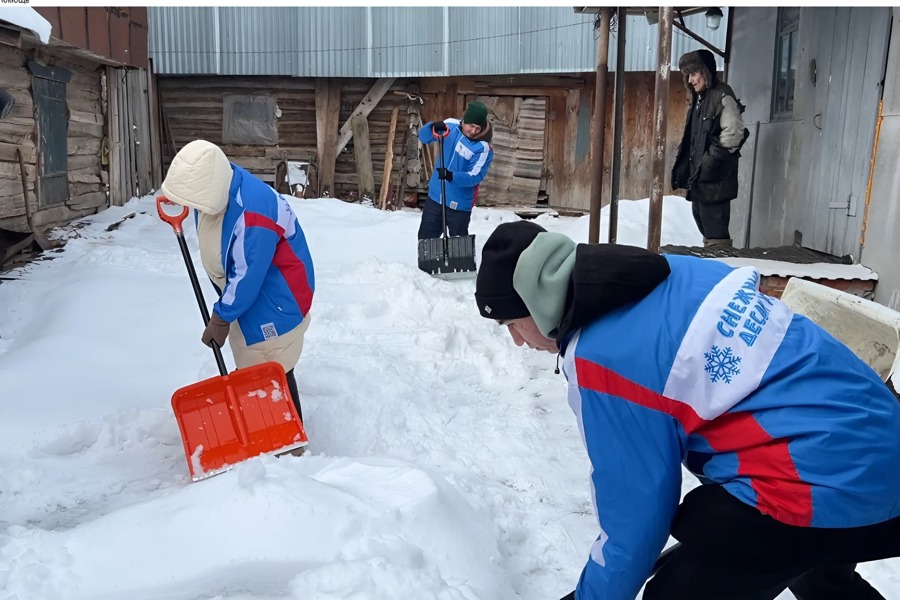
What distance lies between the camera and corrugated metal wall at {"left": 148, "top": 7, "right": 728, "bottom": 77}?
42.2 feet

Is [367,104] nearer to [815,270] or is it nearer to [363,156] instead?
[363,156]

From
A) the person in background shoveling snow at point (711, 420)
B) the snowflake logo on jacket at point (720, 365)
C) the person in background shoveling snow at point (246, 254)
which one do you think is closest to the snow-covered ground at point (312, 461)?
the person in background shoveling snow at point (246, 254)

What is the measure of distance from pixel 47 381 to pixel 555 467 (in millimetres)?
2911

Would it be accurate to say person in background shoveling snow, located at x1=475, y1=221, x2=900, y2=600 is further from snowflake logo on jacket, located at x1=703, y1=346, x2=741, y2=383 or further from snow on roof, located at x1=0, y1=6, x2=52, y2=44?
snow on roof, located at x1=0, y1=6, x2=52, y2=44

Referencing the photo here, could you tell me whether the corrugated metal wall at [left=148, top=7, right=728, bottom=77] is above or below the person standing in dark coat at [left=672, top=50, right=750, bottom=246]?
above

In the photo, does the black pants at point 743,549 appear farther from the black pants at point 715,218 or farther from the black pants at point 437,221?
the black pants at point 437,221

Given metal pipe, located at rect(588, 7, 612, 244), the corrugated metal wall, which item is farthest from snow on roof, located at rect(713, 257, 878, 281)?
the corrugated metal wall

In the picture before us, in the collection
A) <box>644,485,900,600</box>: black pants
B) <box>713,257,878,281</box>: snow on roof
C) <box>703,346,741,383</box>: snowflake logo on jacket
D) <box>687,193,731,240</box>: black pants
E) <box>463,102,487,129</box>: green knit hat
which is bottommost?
<box>644,485,900,600</box>: black pants

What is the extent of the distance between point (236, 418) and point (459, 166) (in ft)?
16.0

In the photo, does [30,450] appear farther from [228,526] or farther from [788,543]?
[788,543]

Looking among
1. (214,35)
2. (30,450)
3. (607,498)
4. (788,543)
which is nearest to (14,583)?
(30,450)

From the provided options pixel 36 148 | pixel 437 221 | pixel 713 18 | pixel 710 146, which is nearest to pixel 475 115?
pixel 437 221

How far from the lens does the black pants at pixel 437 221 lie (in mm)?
7953

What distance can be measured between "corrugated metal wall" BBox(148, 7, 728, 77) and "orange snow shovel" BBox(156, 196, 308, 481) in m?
10.3
